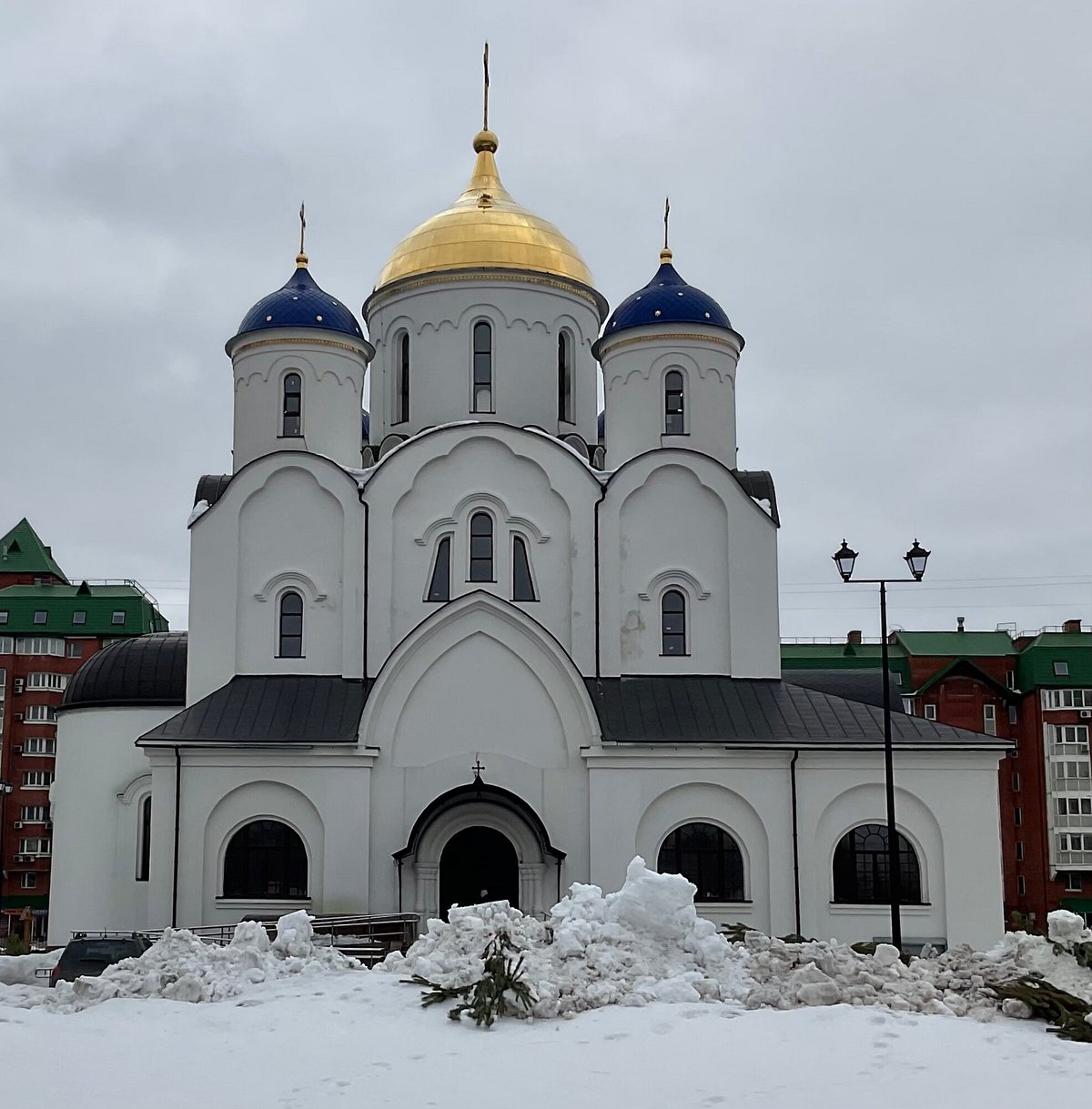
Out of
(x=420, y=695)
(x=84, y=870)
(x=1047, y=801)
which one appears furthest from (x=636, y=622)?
(x=1047, y=801)

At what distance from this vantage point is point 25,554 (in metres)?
52.5

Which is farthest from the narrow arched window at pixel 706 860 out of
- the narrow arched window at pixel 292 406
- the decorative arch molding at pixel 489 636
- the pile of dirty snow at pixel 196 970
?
the pile of dirty snow at pixel 196 970

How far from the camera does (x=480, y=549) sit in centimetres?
2448

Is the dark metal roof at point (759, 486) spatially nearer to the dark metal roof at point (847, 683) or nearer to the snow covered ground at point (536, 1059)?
the dark metal roof at point (847, 683)

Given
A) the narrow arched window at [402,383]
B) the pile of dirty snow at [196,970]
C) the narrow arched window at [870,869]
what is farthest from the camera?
the narrow arched window at [402,383]

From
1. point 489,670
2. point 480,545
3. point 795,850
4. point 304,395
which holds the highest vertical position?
point 304,395

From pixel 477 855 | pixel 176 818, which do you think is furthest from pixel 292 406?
pixel 477 855

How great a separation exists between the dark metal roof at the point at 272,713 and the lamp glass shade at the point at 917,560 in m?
8.67

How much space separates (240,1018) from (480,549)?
13.5 m

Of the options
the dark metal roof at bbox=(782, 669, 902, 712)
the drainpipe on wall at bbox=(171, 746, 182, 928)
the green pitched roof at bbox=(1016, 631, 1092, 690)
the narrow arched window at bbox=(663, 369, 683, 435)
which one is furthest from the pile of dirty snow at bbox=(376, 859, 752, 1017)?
the green pitched roof at bbox=(1016, 631, 1092, 690)

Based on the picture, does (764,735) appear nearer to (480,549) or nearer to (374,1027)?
(480,549)

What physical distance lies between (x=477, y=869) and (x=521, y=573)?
15.4ft

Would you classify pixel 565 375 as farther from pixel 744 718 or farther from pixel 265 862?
pixel 265 862

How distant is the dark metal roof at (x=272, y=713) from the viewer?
73.6 feet
